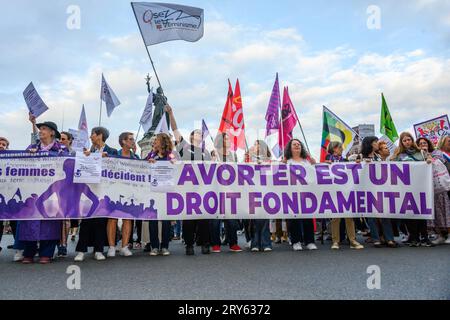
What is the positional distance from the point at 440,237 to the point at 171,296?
597cm

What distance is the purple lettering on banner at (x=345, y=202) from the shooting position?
7477 millimetres

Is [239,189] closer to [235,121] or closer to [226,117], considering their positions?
[235,121]

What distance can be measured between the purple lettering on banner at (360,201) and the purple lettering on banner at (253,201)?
174 centimetres

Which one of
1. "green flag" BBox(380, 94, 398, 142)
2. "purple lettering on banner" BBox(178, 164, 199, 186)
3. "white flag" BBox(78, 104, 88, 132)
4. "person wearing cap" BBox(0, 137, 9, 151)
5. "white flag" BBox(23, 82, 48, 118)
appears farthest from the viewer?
"green flag" BBox(380, 94, 398, 142)

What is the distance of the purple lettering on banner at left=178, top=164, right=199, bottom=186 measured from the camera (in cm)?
736

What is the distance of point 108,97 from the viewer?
1194 cm

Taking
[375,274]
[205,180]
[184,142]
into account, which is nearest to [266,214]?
[205,180]

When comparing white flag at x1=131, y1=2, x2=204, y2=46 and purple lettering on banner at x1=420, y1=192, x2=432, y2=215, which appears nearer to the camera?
purple lettering on banner at x1=420, y1=192, x2=432, y2=215

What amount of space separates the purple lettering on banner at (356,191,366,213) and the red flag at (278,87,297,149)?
11.8 ft

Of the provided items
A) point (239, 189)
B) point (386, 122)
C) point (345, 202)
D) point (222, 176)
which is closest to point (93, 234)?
point (222, 176)

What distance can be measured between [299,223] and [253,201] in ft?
3.04

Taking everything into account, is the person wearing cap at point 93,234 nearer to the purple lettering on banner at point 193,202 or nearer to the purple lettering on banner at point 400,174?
the purple lettering on banner at point 193,202

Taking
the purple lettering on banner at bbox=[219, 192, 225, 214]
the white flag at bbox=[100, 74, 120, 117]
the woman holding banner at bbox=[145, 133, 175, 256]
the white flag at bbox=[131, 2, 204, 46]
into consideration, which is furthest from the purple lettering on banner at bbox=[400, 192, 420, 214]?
the white flag at bbox=[100, 74, 120, 117]

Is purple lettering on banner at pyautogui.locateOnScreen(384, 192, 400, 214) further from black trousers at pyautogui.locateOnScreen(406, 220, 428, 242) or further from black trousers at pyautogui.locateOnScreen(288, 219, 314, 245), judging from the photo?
black trousers at pyautogui.locateOnScreen(288, 219, 314, 245)
